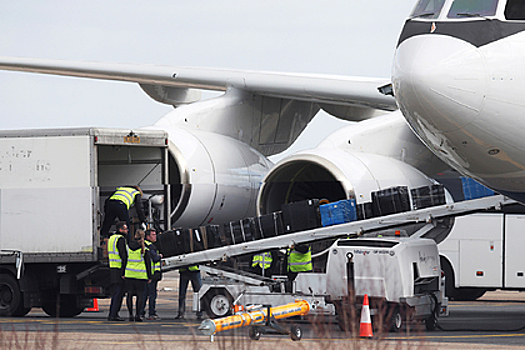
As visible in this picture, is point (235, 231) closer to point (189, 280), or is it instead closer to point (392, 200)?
point (189, 280)

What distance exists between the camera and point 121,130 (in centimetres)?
1357

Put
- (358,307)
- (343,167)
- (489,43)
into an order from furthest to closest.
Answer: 1. (343,167)
2. (358,307)
3. (489,43)

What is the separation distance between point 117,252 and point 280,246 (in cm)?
222

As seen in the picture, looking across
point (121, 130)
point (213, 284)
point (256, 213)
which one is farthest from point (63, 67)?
point (213, 284)

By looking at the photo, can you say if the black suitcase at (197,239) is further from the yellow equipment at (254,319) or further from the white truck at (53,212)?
the yellow equipment at (254,319)

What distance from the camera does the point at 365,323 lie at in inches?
412

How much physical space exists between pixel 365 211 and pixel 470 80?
17.8 feet

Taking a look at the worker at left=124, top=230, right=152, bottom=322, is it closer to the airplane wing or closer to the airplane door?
the airplane wing

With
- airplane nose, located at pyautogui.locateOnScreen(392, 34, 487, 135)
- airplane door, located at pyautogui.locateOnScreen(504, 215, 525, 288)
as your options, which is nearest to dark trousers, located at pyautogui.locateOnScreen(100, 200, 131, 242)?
airplane nose, located at pyautogui.locateOnScreen(392, 34, 487, 135)

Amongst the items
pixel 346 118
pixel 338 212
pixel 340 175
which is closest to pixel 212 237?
pixel 338 212

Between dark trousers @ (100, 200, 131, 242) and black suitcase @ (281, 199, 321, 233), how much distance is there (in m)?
2.31

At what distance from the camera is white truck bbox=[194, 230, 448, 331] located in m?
11.4

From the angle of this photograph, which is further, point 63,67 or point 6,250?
point 63,67

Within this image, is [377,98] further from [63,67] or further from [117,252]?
[63,67]
